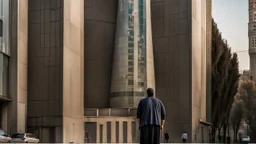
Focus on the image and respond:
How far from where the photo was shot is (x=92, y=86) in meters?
56.1

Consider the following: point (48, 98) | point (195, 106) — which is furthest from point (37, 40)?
point (195, 106)

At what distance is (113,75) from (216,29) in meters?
20.0

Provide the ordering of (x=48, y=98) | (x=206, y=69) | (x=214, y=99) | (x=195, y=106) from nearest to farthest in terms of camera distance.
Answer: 1. (x=48, y=98)
2. (x=195, y=106)
3. (x=206, y=69)
4. (x=214, y=99)

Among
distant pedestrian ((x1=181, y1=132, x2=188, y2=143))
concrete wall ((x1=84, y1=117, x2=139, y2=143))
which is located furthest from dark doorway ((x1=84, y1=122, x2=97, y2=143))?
distant pedestrian ((x1=181, y1=132, x2=188, y2=143))

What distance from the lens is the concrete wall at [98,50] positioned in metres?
56.0

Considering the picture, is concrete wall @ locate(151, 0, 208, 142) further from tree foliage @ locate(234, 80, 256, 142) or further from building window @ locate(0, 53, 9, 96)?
tree foliage @ locate(234, 80, 256, 142)

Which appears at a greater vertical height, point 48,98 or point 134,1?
point 134,1

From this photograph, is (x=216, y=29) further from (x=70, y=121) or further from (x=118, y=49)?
(x=70, y=121)

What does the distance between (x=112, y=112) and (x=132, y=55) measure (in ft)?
19.9

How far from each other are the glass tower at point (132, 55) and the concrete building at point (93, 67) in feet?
0.38

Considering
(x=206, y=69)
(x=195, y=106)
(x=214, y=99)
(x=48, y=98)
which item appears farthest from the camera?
(x=214, y=99)

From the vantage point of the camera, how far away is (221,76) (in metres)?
66.9

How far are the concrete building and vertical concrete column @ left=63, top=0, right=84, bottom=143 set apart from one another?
0.08 m

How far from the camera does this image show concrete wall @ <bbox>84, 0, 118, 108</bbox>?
5597 cm
